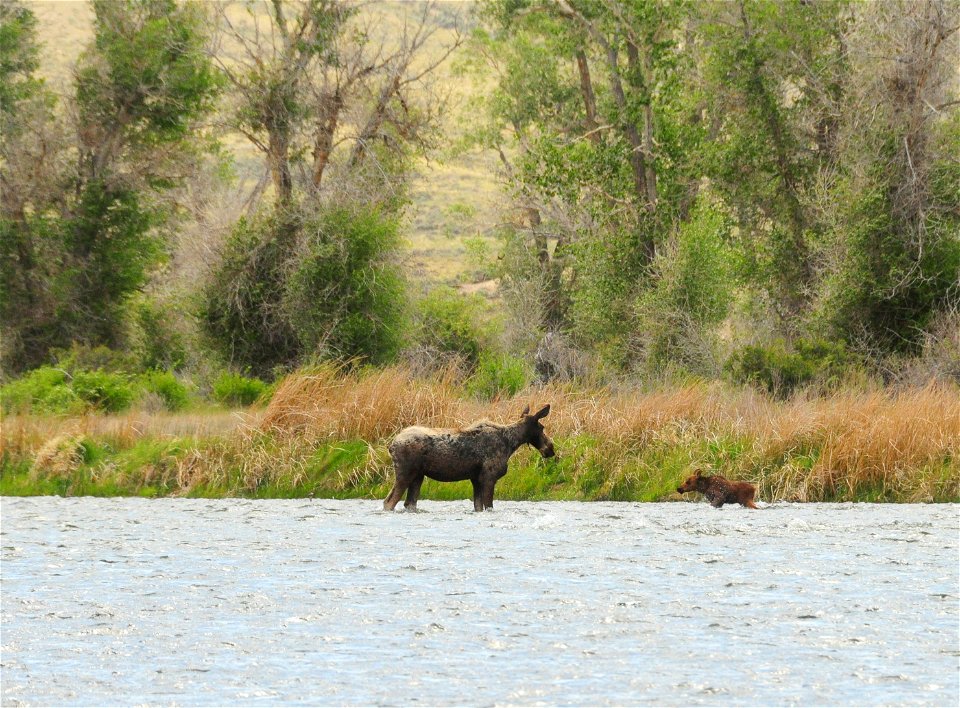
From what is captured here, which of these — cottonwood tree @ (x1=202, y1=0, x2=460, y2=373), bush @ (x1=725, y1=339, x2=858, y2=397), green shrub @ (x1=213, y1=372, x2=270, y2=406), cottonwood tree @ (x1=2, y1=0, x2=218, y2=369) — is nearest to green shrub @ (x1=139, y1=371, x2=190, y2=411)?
green shrub @ (x1=213, y1=372, x2=270, y2=406)

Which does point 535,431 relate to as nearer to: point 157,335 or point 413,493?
point 413,493

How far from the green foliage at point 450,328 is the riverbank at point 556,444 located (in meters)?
17.7

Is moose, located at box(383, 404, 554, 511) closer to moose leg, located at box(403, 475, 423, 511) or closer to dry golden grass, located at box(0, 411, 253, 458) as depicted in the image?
moose leg, located at box(403, 475, 423, 511)

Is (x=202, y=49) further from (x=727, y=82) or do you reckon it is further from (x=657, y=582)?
(x=657, y=582)

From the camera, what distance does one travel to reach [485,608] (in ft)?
30.5

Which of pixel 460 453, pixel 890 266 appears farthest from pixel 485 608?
pixel 890 266

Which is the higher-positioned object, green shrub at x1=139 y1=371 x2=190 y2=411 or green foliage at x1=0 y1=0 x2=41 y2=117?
green foliage at x1=0 y1=0 x2=41 y2=117

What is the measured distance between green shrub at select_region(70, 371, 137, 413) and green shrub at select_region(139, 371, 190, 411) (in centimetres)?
82

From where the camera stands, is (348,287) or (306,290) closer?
(348,287)

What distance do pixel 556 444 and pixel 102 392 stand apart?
1100cm

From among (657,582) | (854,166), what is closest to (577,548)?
(657,582)

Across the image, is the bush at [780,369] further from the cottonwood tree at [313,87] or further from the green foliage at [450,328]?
the cottonwood tree at [313,87]

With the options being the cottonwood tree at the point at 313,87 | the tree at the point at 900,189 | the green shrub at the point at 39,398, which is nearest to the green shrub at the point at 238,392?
the green shrub at the point at 39,398

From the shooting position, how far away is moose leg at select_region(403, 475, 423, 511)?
14645 mm
